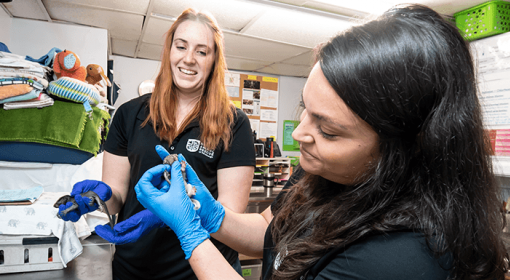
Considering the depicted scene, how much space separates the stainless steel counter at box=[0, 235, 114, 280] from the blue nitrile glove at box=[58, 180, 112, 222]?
24cm

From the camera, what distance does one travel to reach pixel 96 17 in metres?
2.67

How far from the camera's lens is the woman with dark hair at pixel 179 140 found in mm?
1159

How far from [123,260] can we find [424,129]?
115 centimetres

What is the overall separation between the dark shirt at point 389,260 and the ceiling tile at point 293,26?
221 cm

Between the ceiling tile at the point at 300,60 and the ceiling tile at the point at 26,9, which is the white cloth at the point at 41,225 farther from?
the ceiling tile at the point at 300,60

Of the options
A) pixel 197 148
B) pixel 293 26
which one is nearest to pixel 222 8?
pixel 293 26

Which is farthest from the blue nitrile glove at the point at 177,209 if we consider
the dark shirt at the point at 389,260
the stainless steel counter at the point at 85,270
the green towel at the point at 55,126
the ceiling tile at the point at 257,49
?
the ceiling tile at the point at 257,49

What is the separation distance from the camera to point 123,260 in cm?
119

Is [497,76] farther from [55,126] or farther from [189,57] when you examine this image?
[55,126]

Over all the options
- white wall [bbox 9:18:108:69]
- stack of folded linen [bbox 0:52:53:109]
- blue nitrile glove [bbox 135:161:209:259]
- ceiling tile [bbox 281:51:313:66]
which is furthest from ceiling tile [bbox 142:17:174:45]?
blue nitrile glove [bbox 135:161:209:259]

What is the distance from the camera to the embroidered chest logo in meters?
1.19

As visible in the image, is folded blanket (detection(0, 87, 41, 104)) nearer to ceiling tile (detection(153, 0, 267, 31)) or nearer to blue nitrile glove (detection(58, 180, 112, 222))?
blue nitrile glove (detection(58, 180, 112, 222))

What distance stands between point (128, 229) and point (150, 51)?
129 inches

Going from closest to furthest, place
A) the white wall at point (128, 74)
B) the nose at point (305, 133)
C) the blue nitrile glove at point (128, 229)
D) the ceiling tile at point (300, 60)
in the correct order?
1. the nose at point (305, 133)
2. the blue nitrile glove at point (128, 229)
3. the ceiling tile at point (300, 60)
4. the white wall at point (128, 74)
